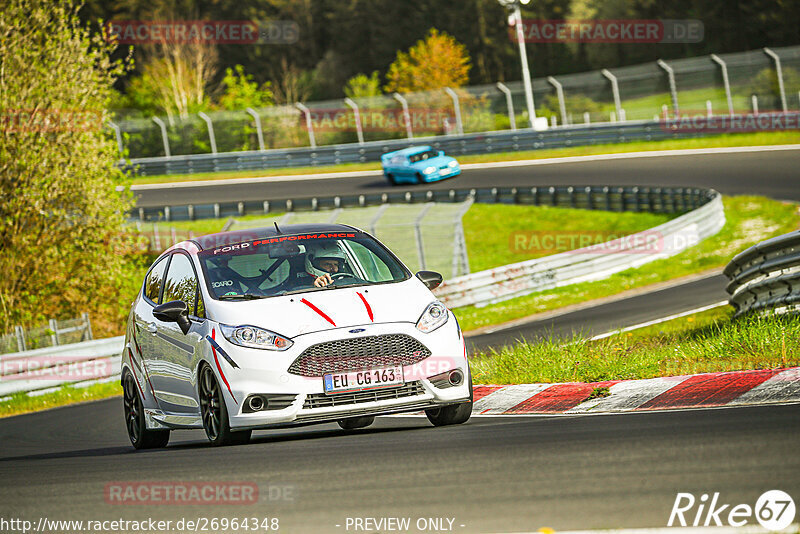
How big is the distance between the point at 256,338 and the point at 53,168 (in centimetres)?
1740

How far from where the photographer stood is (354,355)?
299 inches

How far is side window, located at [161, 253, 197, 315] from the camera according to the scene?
8.71m

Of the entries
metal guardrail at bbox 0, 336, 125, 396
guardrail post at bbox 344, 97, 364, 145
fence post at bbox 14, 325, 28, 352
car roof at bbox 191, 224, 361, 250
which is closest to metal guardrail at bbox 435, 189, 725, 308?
metal guardrail at bbox 0, 336, 125, 396

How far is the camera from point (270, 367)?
7.53 metres

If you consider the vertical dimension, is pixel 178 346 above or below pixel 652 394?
above

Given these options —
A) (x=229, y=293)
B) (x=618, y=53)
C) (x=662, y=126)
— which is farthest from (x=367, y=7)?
(x=229, y=293)

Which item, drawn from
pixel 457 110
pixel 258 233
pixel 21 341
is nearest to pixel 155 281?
pixel 258 233

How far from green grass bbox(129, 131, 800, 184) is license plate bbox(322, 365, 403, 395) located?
32.0 metres

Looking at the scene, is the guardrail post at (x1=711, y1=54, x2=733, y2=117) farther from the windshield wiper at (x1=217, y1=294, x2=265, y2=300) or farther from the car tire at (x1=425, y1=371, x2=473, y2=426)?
the windshield wiper at (x1=217, y1=294, x2=265, y2=300)

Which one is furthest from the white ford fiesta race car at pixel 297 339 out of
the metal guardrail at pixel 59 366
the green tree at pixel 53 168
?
the green tree at pixel 53 168

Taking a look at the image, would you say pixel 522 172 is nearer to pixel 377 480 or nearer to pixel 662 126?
pixel 662 126

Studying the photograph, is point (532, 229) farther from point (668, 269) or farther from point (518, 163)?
point (518, 163)

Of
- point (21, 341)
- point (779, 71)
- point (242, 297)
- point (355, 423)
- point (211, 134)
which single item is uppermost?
point (242, 297)

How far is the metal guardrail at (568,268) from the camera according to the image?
77.4 ft
